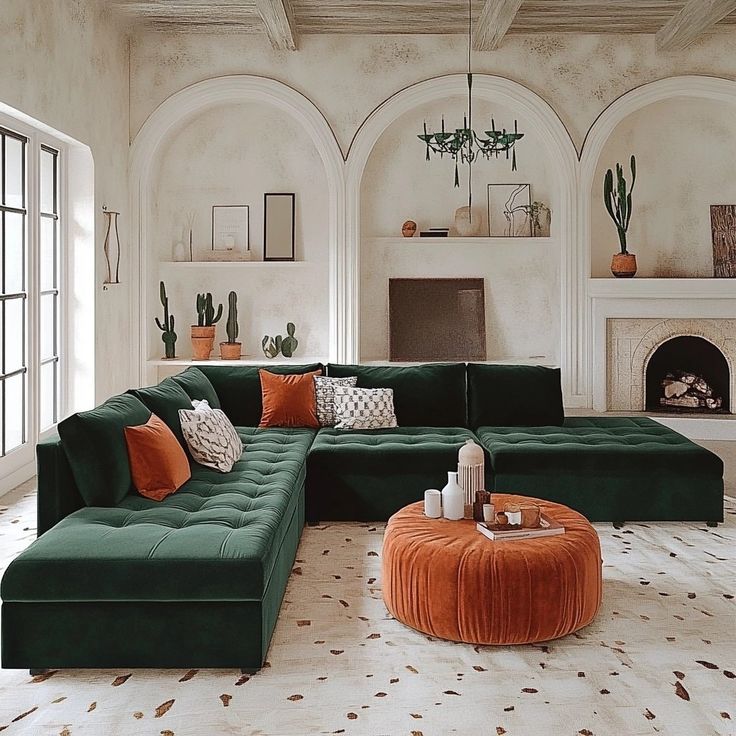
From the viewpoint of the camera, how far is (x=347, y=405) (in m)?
5.63

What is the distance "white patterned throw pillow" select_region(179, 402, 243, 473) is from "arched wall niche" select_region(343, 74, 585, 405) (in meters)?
3.05

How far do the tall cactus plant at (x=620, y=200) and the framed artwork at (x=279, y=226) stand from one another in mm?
2568

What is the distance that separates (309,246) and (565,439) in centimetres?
338

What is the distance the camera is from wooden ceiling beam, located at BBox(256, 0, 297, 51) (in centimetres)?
616

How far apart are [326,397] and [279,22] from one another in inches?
109

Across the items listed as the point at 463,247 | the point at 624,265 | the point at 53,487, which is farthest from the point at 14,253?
the point at 624,265

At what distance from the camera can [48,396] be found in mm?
6367

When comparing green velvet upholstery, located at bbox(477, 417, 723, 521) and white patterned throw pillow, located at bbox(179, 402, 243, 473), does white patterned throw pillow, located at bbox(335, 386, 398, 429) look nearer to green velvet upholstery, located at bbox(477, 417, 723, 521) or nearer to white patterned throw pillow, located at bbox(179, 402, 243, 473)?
green velvet upholstery, located at bbox(477, 417, 723, 521)

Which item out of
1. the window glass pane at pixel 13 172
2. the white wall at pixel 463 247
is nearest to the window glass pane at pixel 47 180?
the window glass pane at pixel 13 172

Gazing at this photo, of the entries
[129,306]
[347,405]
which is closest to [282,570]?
[347,405]

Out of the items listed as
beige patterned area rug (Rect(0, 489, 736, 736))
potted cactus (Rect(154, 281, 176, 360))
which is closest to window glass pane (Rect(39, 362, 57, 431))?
potted cactus (Rect(154, 281, 176, 360))

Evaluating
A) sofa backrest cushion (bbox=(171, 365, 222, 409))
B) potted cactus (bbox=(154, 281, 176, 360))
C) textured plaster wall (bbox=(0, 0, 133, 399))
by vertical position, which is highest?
textured plaster wall (bbox=(0, 0, 133, 399))

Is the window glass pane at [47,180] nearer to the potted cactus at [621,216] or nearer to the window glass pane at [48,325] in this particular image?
the window glass pane at [48,325]

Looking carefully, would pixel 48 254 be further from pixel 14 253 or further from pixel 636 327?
pixel 636 327
